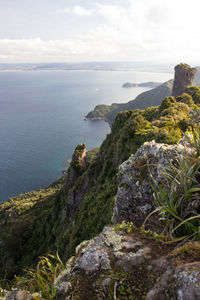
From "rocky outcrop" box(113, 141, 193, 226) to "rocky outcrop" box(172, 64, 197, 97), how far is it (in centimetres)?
6618

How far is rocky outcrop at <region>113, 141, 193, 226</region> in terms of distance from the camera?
18.7 ft

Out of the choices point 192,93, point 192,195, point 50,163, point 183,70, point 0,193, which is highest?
point 183,70

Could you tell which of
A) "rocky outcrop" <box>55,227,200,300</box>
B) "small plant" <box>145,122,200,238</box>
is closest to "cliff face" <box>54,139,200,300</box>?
"rocky outcrop" <box>55,227,200,300</box>

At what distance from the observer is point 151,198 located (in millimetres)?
5730

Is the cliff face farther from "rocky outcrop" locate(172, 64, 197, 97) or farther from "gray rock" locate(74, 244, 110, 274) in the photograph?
"rocky outcrop" locate(172, 64, 197, 97)

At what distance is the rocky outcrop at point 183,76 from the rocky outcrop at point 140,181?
66.2 m

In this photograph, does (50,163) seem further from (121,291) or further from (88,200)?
(121,291)

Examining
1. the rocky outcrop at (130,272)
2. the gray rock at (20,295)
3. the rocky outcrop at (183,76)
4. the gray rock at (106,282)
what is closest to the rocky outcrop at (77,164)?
the gray rock at (20,295)

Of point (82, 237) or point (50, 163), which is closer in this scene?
point (82, 237)

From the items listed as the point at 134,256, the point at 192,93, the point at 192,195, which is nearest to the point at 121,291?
the point at 134,256

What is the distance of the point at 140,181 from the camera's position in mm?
6230

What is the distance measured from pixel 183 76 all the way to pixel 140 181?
68.9 metres

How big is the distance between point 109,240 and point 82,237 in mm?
17613

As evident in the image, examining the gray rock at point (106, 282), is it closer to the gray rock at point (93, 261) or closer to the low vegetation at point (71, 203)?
the gray rock at point (93, 261)
